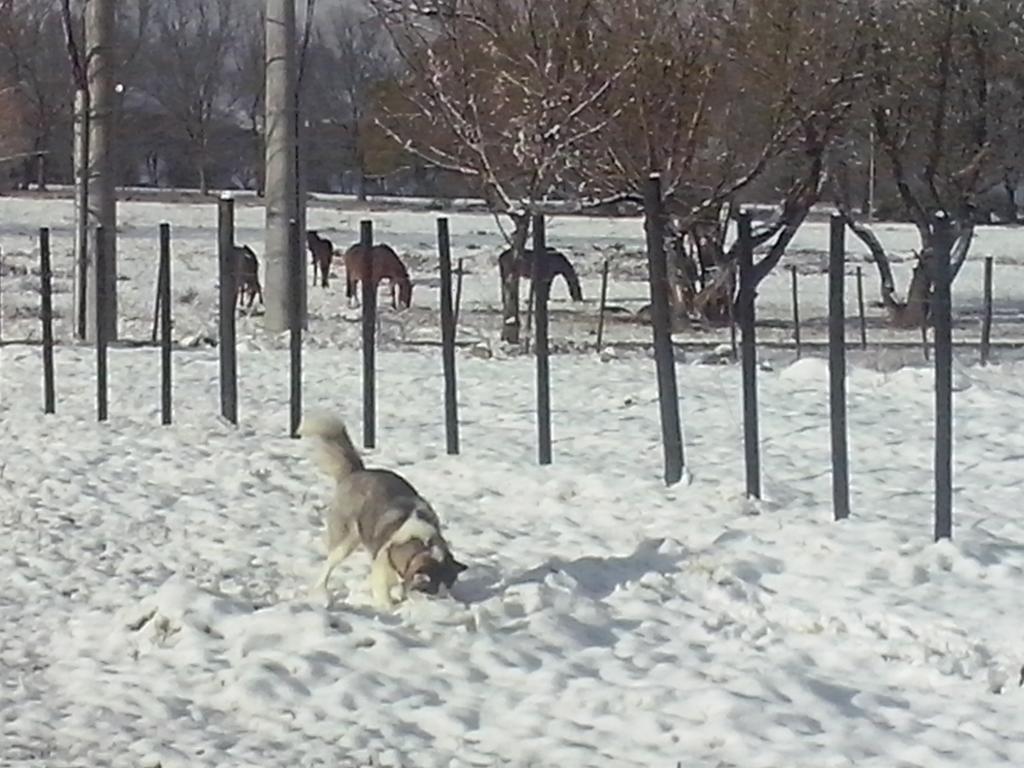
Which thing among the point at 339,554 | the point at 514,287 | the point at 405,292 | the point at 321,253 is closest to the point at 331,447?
the point at 339,554

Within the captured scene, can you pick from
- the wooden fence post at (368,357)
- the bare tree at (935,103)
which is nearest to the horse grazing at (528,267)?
the bare tree at (935,103)

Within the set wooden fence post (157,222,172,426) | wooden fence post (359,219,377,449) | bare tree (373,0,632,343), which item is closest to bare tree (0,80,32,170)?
bare tree (373,0,632,343)

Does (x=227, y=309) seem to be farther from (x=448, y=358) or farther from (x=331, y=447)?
(x=331, y=447)

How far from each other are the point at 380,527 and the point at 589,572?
3.03 ft

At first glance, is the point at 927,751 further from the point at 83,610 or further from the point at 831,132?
the point at 831,132

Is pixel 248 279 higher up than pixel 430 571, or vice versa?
pixel 248 279

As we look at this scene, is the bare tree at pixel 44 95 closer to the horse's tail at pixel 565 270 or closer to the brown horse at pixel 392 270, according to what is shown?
the brown horse at pixel 392 270

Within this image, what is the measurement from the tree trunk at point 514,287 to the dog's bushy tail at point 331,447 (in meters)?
12.6

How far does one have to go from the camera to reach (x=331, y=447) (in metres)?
8.27

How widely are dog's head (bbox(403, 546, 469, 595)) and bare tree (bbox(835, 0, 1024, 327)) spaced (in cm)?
2111

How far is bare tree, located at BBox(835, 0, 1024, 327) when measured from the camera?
2812cm

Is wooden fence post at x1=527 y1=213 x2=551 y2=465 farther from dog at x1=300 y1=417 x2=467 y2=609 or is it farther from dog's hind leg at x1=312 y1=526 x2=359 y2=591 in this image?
dog's hind leg at x1=312 y1=526 x2=359 y2=591

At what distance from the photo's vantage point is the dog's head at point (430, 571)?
7.15 metres

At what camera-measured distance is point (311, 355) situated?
17.7 meters
